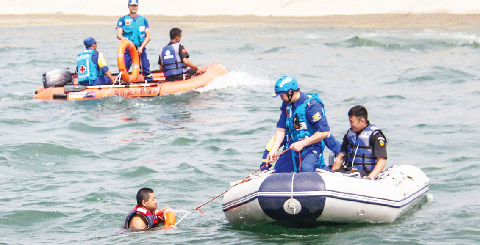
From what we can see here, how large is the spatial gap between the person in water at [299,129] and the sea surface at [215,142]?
88 cm

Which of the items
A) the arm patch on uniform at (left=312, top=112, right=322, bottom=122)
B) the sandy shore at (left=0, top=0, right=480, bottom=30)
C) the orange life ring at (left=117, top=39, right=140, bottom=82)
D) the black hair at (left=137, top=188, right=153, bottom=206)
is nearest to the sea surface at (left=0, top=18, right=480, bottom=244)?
the black hair at (left=137, top=188, right=153, bottom=206)

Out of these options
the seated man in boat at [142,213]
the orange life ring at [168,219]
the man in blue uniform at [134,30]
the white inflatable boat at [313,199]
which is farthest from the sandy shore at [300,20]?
the seated man in boat at [142,213]

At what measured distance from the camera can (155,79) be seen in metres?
15.6

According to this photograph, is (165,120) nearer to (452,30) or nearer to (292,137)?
(292,137)

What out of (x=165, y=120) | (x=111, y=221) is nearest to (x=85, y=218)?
(x=111, y=221)

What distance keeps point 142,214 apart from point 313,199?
1.74 m

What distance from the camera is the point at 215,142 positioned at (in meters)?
11.5

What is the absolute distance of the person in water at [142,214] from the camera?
697 centimetres

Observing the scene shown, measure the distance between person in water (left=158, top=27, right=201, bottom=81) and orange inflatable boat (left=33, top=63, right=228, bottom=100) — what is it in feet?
0.65

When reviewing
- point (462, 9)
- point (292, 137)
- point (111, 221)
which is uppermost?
point (462, 9)

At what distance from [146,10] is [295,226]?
1617 inches

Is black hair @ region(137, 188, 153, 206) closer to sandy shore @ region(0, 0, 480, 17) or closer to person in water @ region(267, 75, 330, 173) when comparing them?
person in water @ region(267, 75, 330, 173)

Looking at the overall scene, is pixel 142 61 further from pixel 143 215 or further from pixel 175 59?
pixel 143 215

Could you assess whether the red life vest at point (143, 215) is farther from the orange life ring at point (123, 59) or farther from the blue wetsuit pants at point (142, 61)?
the blue wetsuit pants at point (142, 61)
